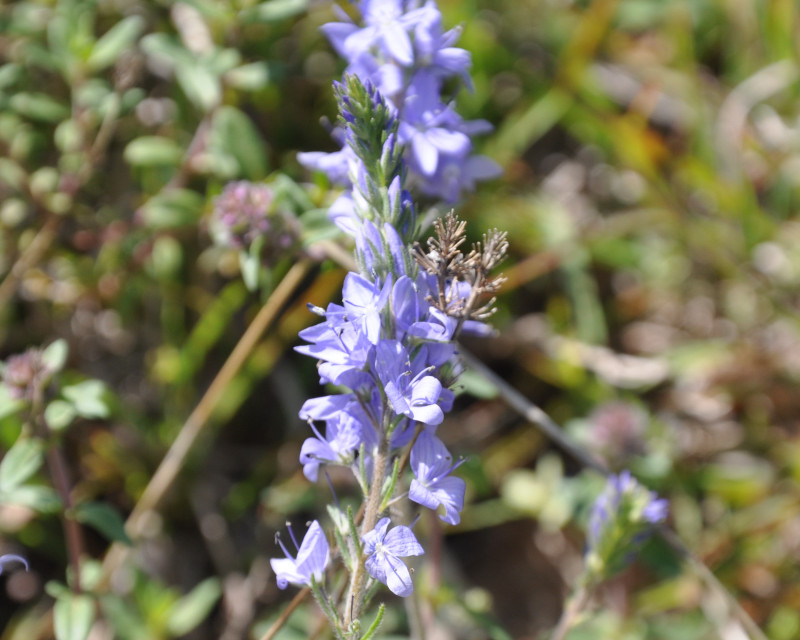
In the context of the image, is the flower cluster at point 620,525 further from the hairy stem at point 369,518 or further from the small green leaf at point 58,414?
the small green leaf at point 58,414

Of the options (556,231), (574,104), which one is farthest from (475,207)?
(574,104)

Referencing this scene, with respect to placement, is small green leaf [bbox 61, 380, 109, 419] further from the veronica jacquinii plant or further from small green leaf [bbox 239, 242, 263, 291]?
the veronica jacquinii plant

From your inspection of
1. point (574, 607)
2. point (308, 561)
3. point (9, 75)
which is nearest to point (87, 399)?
point (308, 561)

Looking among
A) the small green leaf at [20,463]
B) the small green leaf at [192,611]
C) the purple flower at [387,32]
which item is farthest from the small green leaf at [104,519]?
the purple flower at [387,32]

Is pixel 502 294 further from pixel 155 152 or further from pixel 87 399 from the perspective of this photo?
pixel 87 399

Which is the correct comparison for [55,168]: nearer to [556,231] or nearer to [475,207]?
[475,207]
